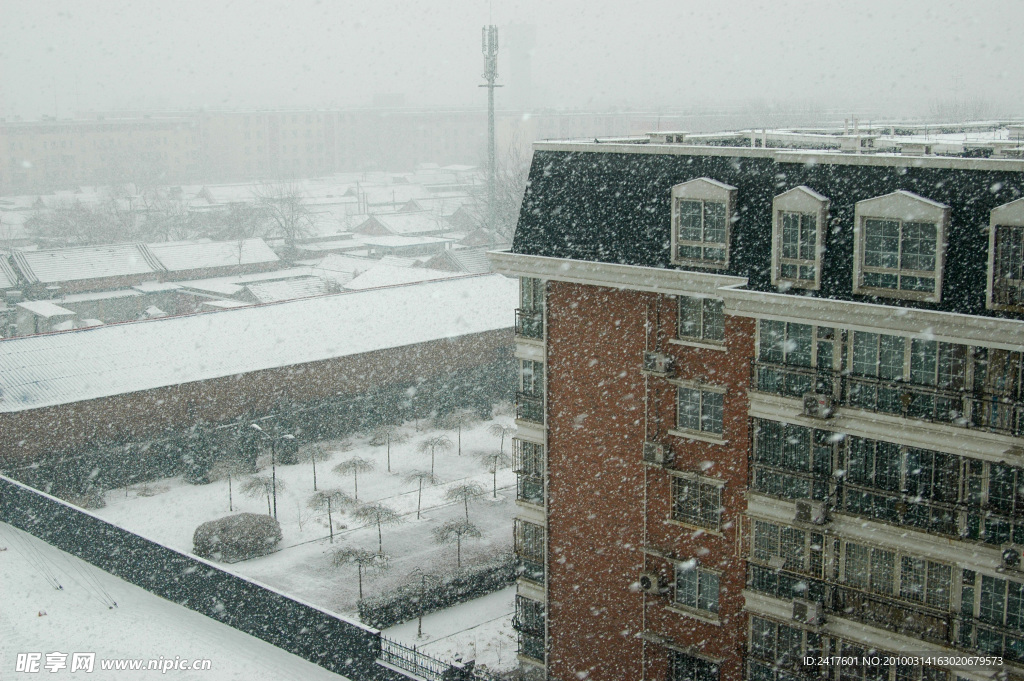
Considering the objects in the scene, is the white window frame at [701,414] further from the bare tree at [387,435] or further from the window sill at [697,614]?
the bare tree at [387,435]

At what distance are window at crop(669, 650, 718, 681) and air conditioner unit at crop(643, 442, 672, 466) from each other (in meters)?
2.05

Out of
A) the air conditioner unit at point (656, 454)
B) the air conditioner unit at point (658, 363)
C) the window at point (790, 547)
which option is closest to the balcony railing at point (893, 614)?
the window at point (790, 547)

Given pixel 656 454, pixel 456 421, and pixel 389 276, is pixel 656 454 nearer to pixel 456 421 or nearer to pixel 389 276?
pixel 456 421

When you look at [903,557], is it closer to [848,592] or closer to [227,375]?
[848,592]

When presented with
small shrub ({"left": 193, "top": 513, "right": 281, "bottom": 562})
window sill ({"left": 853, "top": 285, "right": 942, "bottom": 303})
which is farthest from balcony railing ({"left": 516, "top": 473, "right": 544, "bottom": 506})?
small shrub ({"left": 193, "top": 513, "right": 281, "bottom": 562})

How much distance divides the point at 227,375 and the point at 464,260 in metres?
19.2

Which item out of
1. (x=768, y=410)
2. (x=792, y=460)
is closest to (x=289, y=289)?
(x=768, y=410)

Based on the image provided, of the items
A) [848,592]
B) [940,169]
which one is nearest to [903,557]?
[848,592]

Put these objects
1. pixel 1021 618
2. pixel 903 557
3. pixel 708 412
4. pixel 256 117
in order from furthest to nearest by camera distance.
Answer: pixel 256 117, pixel 708 412, pixel 903 557, pixel 1021 618

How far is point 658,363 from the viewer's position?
9641mm

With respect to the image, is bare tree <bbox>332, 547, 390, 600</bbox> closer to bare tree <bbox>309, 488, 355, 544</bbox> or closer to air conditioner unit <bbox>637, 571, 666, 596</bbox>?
bare tree <bbox>309, 488, 355, 544</bbox>

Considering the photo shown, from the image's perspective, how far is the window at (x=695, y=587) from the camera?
31.9ft

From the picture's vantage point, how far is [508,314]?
2691cm

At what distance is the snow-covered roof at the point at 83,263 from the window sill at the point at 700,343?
32705 mm
